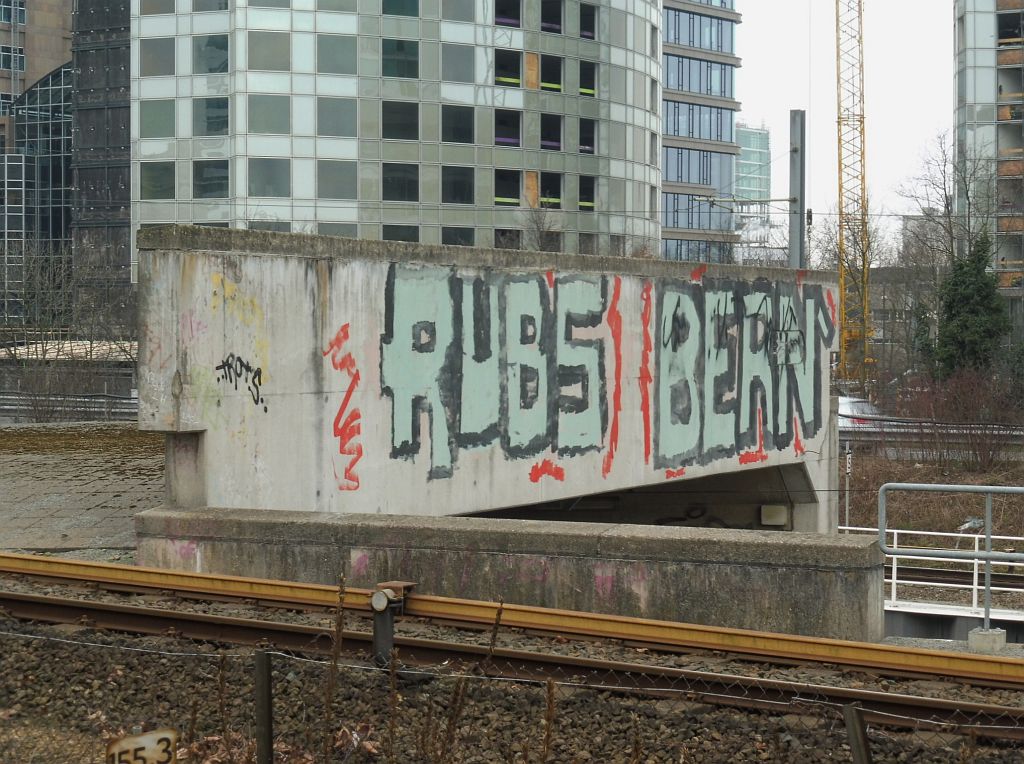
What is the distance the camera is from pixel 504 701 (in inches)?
280

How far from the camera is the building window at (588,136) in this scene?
186 ft

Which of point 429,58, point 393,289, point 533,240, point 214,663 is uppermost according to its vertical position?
point 429,58

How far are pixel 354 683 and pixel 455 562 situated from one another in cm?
256

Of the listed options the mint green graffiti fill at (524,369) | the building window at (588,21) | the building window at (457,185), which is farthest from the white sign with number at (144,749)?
the building window at (588,21)

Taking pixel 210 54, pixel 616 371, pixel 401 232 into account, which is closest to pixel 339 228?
pixel 401 232

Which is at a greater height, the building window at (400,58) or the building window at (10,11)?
the building window at (10,11)

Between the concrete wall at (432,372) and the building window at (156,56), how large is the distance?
125ft

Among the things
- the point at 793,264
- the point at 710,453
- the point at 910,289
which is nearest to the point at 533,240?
the point at 910,289

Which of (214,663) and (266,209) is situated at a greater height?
(266,209)

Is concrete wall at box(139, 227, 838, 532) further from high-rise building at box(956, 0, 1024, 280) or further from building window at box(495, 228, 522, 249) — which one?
high-rise building at box(956, 0, 1024, 280)

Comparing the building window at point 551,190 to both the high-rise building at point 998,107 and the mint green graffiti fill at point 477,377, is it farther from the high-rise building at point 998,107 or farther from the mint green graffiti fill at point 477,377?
the mint green graffiti fill at point 477,377

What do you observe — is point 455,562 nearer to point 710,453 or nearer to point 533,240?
point 710,453

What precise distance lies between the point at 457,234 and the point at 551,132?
249 inches

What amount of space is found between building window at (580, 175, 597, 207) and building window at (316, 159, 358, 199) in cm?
1070
